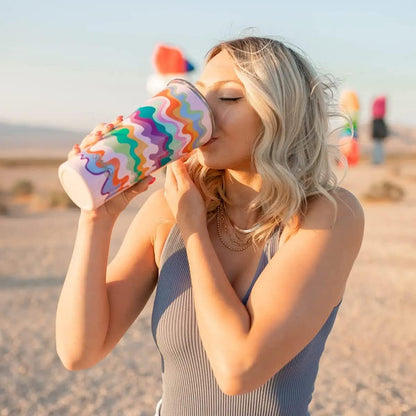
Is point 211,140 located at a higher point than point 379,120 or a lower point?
higher

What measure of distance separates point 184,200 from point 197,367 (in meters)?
0.46

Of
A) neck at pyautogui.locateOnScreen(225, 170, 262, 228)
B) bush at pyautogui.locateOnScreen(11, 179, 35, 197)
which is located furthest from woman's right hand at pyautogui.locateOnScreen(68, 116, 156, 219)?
bush at pyautogui.locateOnScreen(11, 179, 35, 197)

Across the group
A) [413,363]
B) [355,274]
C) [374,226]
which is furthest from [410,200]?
[413,363]

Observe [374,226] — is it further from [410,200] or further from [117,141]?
[117,141]

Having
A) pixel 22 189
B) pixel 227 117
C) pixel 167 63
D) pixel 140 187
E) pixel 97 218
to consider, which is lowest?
pixel 22 189

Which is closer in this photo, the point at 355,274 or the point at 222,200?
the point at 222,200

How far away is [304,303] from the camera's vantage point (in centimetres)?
166

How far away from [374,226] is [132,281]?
10643mm

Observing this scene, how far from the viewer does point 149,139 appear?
1.62 m

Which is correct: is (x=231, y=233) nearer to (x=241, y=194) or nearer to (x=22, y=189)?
(x=241, y=194)

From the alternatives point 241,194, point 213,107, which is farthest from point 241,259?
point 213,107

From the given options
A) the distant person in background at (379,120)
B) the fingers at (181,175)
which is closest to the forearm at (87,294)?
the fingers at (181,175)

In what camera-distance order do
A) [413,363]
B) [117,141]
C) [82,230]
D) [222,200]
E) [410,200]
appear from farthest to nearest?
1. [410,200]
2. [413,363]
3. [222,200]
4. [82,230]
5. [117,141]


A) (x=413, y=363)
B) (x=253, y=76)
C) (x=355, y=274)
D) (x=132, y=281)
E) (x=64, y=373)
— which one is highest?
(x=253, y=76)
